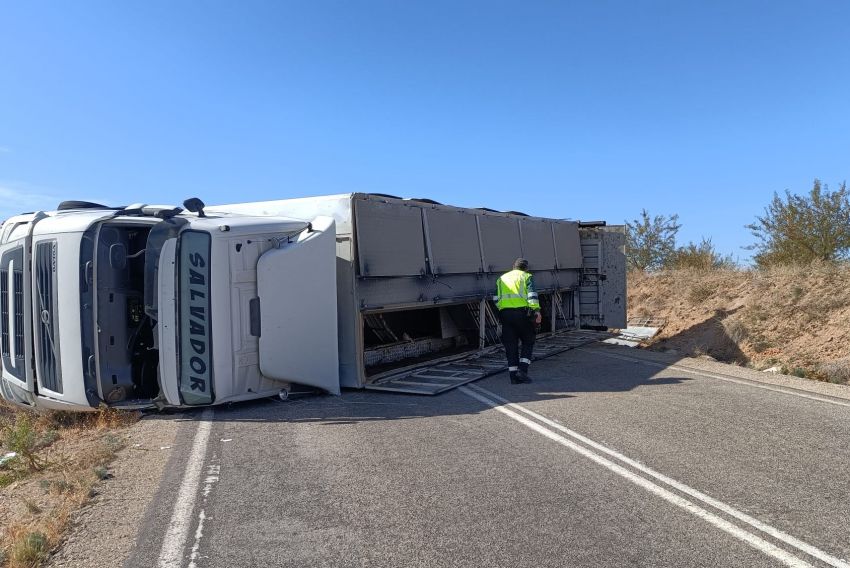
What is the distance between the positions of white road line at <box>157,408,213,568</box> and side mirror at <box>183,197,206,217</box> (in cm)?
277

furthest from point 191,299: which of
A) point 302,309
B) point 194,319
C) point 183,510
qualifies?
point 183,510

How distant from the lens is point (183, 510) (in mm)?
3928

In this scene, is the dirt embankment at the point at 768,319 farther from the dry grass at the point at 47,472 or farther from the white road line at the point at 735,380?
the dry grass at the point at 47,472

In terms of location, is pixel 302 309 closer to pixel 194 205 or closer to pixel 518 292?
pixel 194 205

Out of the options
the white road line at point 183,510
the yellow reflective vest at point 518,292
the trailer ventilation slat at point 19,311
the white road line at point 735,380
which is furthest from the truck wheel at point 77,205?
the white road line at point 735,380

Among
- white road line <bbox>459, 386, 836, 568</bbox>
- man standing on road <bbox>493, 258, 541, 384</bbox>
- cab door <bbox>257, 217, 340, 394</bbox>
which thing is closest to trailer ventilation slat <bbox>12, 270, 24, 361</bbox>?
cab door <bbox>257, 217, 340, 394</bbox>

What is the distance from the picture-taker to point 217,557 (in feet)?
10.7

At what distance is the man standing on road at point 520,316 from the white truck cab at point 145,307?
3.21 m

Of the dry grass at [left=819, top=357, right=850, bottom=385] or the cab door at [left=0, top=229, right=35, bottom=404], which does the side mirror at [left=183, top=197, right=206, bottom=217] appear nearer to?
the cab door at [left=0, top=229, right=35, bottom=404]

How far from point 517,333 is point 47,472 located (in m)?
6.08

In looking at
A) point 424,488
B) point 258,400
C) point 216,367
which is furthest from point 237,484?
point 258,400

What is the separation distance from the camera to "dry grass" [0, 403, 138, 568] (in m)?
3.55

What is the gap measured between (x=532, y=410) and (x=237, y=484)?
11.6 feet

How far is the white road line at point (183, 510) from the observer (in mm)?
3278
